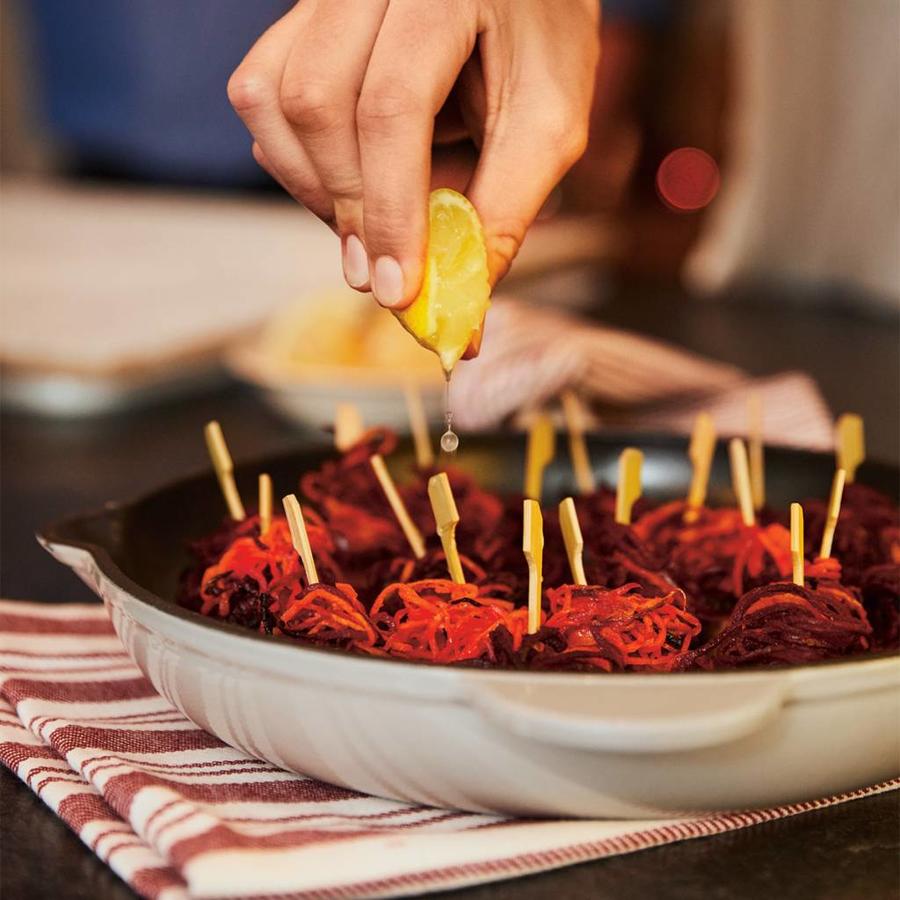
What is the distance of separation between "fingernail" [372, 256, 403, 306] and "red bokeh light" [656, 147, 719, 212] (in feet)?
13.3

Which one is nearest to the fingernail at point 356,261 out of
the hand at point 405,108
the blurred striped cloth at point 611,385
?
the hand at point 405,108

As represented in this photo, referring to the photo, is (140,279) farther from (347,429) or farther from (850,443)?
(850,443)

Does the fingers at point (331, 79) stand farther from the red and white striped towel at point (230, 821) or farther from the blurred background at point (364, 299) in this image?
the blurred background at point (364, 299)

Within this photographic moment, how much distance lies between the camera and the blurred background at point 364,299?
1796 millimetres

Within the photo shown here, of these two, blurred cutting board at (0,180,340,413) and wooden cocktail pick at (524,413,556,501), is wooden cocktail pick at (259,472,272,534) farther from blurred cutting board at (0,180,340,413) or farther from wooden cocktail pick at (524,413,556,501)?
blurred cutting board at (0,180,340,413)

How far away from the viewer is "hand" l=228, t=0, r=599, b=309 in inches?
33.0

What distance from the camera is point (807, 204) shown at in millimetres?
3135

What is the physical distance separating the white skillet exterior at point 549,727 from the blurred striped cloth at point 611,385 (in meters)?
0.88

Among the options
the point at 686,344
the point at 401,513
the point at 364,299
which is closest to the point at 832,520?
the point at 401,513

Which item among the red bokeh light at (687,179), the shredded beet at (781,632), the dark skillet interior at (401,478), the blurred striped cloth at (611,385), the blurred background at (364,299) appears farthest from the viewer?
the red bokeh light at (687,179)

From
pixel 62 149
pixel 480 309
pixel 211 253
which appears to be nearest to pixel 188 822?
pixel 480 309

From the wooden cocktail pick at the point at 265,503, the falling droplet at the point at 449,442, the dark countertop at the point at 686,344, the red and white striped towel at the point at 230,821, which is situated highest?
the falling droplet at the point at 449,442

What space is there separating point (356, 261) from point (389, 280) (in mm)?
64

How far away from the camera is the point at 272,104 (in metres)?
0.90
